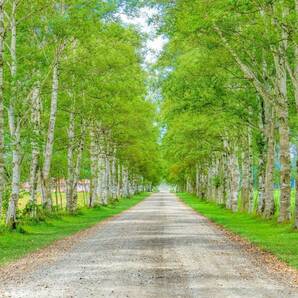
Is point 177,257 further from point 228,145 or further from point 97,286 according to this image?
point 228,145

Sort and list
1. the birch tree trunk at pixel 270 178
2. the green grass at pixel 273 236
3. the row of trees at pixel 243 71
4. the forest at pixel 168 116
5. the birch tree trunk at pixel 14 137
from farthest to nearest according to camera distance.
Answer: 1. the birch tree trunk at pixel 270 178
2. the birch tree trunk at pixel 14 137
3. the row of trees at pixel 243 71
4. the green grass at pixel 273 236
5. the forest at pixel 168 116

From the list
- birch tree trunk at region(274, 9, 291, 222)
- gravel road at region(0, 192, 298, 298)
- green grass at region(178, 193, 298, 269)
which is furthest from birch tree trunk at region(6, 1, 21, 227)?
birch tree trunk at region(274, 9, 291, 222)

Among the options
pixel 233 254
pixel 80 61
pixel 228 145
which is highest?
pixel 80 61

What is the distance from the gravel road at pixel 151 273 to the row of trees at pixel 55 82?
18.9 ft

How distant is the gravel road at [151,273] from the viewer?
35.2 ft

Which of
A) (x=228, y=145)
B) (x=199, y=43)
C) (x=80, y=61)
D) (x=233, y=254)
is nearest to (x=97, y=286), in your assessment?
(x=233, y=254)

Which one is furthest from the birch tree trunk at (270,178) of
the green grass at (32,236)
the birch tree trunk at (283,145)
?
the green grass at (32,236)

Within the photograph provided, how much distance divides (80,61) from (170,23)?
7.00 m

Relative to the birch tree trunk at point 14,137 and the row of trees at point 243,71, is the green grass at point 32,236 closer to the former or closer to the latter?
the birch tree trunk at point 14,137

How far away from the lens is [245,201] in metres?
43.2

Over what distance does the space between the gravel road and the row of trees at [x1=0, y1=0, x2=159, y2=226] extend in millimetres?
5766

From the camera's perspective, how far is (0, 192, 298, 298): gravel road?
1073 cm

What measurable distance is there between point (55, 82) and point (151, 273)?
18.8m

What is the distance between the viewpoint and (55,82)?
99.1ft
